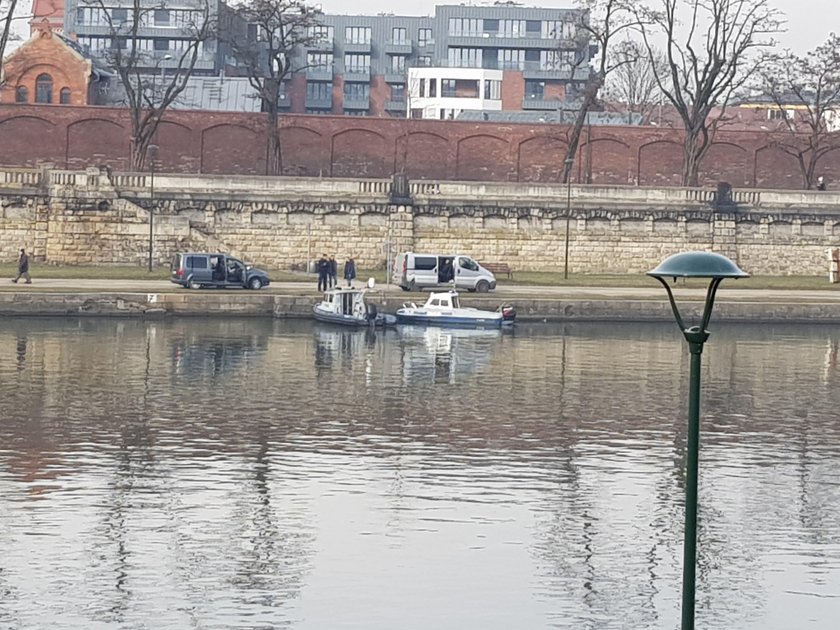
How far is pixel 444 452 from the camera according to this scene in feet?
102

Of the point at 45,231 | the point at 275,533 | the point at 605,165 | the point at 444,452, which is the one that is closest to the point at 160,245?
the point at 45,231

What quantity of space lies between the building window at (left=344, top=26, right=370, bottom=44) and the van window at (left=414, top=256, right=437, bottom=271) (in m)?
80.4

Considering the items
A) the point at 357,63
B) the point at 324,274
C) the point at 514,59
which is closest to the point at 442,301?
the point at 324,274

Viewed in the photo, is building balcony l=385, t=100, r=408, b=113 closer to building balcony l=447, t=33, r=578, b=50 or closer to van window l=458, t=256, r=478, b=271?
building balcony l=447, t=33, r=578, b=50

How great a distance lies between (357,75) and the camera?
14012 centimetres

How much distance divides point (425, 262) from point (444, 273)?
864 mm

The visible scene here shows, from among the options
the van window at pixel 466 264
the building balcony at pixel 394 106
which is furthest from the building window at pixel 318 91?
the van window at pixel 466 264

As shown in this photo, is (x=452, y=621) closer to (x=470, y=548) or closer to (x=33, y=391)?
(x=470, y=548)

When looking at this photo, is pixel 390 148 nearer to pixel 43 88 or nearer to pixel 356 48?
pixel 43 88

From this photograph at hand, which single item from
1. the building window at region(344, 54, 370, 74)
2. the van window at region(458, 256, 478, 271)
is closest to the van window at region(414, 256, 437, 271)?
the van window at region(458, 256, 478, 271)

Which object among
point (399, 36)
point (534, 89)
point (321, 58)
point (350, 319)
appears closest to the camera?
point (350, 319)

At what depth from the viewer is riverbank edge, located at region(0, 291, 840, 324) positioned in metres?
55.2

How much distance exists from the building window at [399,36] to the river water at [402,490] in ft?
319

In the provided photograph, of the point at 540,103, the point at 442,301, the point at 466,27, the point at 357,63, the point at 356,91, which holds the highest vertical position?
the point at 466,27
